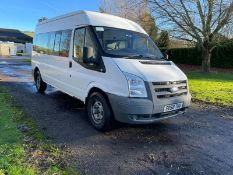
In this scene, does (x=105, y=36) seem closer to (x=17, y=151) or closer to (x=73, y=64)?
(x=73, y=64)

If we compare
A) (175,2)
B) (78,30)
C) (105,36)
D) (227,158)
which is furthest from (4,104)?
(175,2)

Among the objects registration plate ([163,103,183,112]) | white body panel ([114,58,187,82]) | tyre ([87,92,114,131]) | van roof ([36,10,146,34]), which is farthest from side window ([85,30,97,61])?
registration plate ([163,103,183,112])

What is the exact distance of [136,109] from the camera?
5391 mm

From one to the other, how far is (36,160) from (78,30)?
3645mm

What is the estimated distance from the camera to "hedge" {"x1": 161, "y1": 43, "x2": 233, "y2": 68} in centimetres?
2777

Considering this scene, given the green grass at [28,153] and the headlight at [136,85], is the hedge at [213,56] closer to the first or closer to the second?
the headlight at [136,85]

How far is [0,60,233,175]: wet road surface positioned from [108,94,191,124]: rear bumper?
0.44 meters

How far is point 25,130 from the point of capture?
5.89m

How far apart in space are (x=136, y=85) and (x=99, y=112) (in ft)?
3.99

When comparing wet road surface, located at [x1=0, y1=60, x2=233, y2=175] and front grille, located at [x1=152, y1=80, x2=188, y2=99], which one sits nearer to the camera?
wet road surface, located at [x1=0, y1=60, x2=233, y2=175]

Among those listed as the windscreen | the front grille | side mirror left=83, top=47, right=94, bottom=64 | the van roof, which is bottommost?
the front grille

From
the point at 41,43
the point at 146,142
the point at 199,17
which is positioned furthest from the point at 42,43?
the point at 199,17

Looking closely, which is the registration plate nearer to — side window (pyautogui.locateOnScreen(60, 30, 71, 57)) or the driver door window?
the driver door window

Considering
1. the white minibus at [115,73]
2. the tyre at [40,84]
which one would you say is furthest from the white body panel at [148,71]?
the tyre at [40,84]
